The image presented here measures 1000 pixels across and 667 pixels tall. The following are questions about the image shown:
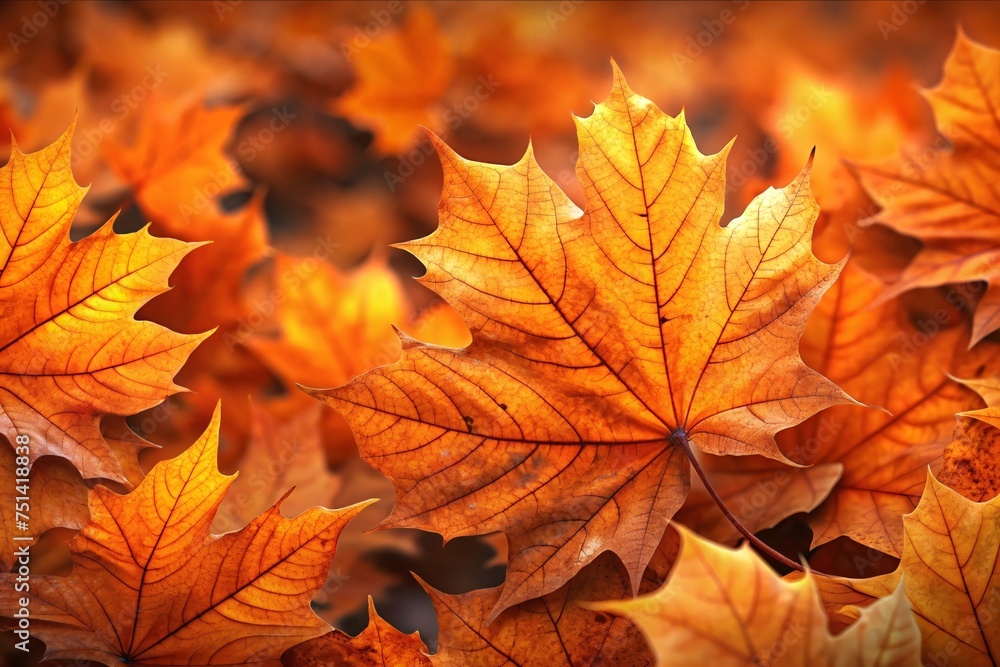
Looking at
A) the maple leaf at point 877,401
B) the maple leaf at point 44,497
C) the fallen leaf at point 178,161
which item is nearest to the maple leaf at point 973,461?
the maple leaf at point 877,401

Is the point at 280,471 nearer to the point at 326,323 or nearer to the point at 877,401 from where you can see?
the point at 326,323

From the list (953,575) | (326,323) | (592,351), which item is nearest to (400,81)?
(326,323)

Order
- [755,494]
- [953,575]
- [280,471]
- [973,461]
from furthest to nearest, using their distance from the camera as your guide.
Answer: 1. [280,471]
2. [755,494]
3. [973,461]
4. [953,575]

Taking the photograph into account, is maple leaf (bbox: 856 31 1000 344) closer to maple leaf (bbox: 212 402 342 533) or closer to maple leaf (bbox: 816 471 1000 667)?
maple leaf (bbox: 816 471 1000 667)

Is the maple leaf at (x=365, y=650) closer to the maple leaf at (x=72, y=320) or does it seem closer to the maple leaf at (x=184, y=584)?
the maple leaf at (x=184, y=584)

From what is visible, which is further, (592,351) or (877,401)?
(877,401)

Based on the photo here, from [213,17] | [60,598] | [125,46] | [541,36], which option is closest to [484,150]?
[541,36]
